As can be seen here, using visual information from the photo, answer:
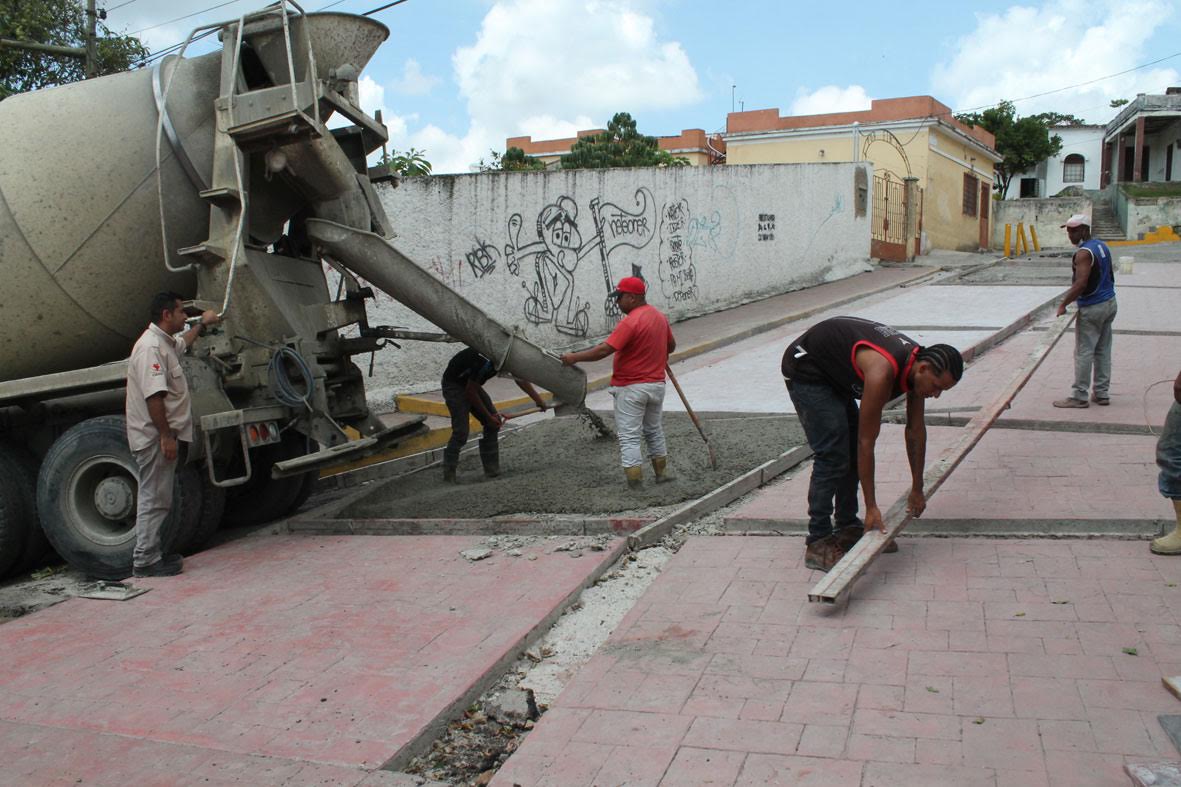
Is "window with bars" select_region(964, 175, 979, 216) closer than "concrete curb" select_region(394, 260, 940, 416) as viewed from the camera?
No

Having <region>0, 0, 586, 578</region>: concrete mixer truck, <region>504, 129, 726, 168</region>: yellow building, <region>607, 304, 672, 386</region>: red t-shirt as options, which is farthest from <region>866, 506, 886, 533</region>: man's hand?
<region>504, 129, 726, 168</region>: yellow building

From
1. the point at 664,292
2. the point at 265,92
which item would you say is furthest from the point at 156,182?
the point at 664,292

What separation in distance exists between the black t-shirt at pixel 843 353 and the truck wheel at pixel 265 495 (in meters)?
3.86

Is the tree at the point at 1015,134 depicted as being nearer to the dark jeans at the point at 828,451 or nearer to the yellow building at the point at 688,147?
the yellow building at the point at 688,147

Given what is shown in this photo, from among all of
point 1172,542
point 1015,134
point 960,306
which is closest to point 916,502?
point 1172,542

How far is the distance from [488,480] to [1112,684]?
4.47 m

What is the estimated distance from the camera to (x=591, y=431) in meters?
8.06

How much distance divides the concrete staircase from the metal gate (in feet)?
51.8

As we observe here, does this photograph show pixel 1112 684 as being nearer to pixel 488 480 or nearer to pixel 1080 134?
pixel 488 480

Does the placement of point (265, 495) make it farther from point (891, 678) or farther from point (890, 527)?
point (891, 678)

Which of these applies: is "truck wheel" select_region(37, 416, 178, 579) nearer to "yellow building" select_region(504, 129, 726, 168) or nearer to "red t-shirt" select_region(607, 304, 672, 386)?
"red t-shirt" select_region(607, 304, 672, 386)

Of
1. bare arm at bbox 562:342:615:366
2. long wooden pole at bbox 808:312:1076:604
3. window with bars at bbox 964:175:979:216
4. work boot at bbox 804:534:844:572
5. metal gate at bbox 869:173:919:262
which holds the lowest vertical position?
work boot at bbox 804:534:844:572

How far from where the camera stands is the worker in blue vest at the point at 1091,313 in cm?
733

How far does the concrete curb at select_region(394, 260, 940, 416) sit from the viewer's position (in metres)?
10.7
